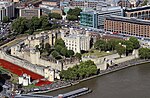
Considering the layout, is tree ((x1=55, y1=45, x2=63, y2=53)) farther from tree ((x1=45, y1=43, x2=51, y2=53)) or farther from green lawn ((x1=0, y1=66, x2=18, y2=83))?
green lawn ((x1=0, y1=66, x2=18, y2=83))

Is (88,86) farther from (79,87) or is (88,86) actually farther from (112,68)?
(112,68)

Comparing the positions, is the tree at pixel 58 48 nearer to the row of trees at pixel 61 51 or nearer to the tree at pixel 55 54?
the row of trees at pixel 61 51

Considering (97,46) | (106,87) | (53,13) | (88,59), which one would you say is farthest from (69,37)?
(53,13)

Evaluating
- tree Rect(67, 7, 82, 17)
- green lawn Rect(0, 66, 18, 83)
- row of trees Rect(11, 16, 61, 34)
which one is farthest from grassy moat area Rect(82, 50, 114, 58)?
tree Rect(67, 7, 82, 17)

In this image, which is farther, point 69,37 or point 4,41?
point 4,41

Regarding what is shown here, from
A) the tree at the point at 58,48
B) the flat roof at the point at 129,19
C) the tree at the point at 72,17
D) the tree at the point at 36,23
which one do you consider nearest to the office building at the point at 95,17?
the flat roof at the point at 129,19
